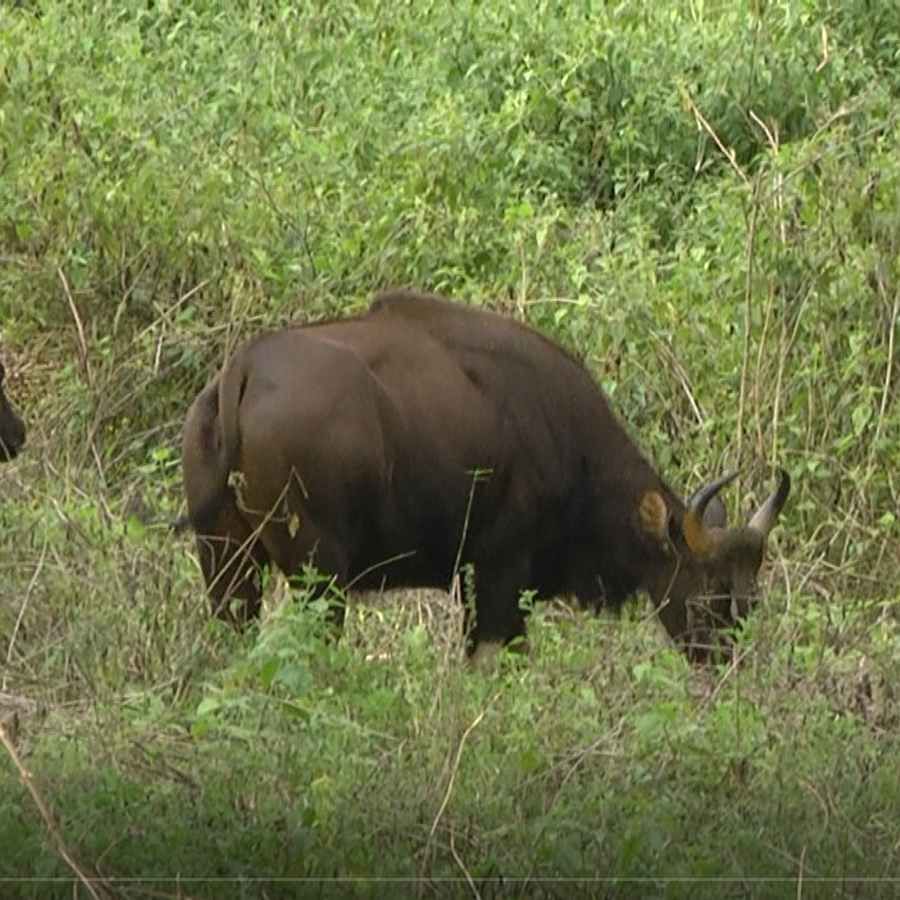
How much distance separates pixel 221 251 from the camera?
1217cm

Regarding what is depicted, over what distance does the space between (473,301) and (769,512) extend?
92.4 inches

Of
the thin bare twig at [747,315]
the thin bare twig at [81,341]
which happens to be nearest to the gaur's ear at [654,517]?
the thin bare twig at [747,315]

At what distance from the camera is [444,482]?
914 centimetres

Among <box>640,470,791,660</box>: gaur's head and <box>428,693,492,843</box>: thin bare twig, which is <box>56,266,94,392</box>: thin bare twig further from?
<box>428,693,492,843</box>: thin bare twig

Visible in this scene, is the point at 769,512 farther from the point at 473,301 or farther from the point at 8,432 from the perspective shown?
the point at 8,432

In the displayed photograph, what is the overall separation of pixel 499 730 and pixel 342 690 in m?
0.61

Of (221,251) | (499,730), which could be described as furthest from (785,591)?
(221,251)

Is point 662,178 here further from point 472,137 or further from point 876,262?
point 876,262

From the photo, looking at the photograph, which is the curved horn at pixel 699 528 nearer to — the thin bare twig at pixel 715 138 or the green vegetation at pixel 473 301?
the green vegetation at pixel 473 301

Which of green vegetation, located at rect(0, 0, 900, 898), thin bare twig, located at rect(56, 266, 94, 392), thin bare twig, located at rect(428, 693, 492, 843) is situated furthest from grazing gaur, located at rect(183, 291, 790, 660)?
thin bare twig, located at rect(56, 266, 94, 392)

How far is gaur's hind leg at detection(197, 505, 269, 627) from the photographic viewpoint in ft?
29.1

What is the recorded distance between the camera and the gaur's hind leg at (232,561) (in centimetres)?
887

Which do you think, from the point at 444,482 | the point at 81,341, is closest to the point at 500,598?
the point at 444,482

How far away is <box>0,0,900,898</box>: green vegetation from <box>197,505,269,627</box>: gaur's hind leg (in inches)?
4.3
